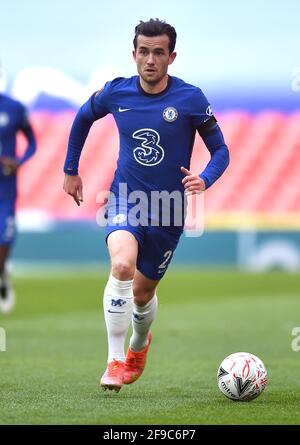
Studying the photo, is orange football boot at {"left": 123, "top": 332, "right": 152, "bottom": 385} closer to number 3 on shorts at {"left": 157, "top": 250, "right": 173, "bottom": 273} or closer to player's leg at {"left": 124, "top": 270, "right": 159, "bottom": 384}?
player's leg at {"left": 124, "top": 270, "right": 159, "bottom": 384}

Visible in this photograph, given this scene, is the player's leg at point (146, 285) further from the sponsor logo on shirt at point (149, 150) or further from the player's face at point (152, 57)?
the player's face at point (152, 57)

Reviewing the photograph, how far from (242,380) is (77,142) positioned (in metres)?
1.98

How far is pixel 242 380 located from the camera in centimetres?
611

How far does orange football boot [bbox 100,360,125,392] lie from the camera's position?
623 centimetres

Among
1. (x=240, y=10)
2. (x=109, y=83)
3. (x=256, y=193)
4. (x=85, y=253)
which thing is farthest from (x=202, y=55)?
(x=109, y=83)

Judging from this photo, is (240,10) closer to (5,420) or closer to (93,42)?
(93,42)

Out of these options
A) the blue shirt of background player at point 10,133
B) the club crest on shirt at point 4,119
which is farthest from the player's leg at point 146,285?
the club crest on shirt at point 4,119

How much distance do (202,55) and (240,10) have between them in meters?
1.45

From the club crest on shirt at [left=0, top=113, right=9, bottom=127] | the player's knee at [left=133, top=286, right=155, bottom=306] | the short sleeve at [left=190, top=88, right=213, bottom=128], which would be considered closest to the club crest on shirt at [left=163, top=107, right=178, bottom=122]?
the short sleeve at [left=190, top=88, right=213, bottom=128]

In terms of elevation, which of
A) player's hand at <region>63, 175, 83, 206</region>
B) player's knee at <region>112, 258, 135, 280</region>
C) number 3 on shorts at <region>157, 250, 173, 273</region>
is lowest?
number 3 on shorts at <region>157, 250, 173, 273</region>

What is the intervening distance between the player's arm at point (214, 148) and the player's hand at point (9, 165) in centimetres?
583

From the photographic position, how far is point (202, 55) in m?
24.6

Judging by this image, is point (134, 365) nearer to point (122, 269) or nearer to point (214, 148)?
point (122, 269)

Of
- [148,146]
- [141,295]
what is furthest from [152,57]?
[141,295]
